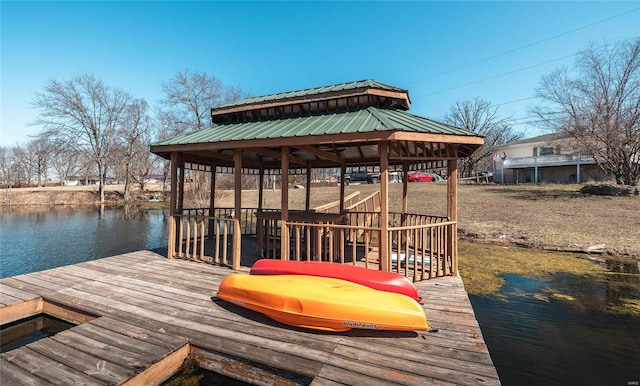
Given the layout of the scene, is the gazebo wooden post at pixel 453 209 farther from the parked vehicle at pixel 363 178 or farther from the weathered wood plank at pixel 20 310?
the parked vehicle at pixel 363 178

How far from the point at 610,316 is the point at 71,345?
8.45 metres

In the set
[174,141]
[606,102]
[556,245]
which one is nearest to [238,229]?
[174,141]

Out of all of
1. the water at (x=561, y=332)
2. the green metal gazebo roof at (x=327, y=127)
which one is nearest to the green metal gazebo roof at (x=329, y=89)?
the green metal gazebo roof at (x=327, y=127)

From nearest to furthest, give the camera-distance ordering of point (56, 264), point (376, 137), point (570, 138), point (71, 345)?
1. point (71, 345)
2. point (376, 137)
3. point (56, 264)
4. point (570, 138)

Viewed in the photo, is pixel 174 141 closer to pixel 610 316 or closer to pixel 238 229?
pixel 238 229

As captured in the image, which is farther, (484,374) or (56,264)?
(56,264)

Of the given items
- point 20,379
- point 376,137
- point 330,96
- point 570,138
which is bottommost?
point 20,379

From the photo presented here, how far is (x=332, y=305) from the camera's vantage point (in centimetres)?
340

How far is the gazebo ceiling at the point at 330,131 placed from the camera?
4.89m

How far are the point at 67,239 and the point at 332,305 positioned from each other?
48.8 feet

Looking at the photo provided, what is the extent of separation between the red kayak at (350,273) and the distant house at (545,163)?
75.0 ft

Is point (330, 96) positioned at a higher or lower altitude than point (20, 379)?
higher

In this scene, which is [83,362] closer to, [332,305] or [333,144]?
[332,305]

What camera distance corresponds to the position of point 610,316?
5273 mm
